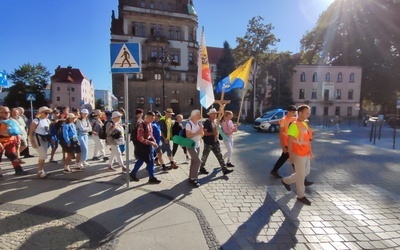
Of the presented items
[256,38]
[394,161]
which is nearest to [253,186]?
[394,161]

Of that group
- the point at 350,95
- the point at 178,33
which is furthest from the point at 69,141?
the point at 350,95

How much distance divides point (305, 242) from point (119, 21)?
53.5m

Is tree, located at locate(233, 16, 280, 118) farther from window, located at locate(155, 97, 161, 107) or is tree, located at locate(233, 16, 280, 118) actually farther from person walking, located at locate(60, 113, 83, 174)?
person walking, located at locate(60, 113, 83, 174)

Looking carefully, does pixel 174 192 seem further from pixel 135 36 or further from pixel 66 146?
pixel 135 36

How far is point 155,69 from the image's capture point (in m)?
46.9

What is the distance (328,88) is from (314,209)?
160ft

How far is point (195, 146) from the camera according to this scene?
5.72m

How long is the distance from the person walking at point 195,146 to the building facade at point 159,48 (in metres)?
38.5

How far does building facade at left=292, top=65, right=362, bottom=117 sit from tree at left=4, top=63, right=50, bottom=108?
53435mm

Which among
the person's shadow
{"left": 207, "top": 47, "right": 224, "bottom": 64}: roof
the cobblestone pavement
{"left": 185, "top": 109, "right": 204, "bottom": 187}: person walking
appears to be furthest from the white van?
{"left": 207, "top": 47, "right": 224, "bottom": 64}: roof

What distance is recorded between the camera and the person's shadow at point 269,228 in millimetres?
3241

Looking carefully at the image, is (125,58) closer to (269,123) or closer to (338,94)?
(269,123)

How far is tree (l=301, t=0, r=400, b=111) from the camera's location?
39.2 metres

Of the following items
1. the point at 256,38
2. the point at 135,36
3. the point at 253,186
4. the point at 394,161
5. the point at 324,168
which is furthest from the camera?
the point at 135,36
